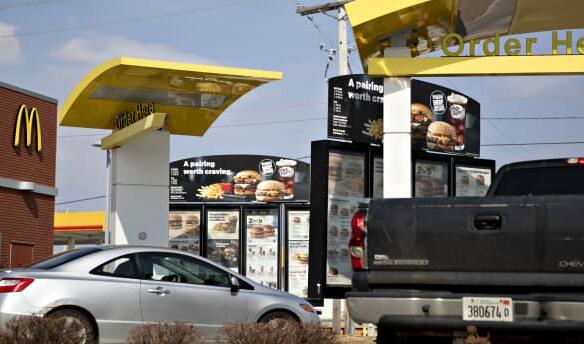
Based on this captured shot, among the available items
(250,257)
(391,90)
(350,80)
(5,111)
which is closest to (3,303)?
(391,90)

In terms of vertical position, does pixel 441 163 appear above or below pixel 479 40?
below

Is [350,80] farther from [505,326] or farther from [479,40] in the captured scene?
[505,326]

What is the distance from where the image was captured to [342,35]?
31.6m

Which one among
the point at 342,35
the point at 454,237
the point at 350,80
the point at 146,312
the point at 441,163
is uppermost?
the point at 342,35

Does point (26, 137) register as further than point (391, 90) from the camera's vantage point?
Yes

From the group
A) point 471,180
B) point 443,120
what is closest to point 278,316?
point 443,120

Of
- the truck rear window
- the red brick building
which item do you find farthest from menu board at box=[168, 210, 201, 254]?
the truck rear window

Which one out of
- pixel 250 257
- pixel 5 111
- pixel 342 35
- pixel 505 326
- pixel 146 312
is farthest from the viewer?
pixel 342 35

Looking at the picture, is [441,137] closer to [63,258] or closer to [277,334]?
[63,258]

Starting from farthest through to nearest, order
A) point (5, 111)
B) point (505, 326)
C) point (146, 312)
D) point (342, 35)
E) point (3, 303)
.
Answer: point (342, 35) → point (5, 111) → point (146, 312) → point (3, 303) → point (505, 326)

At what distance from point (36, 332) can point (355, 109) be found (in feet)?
36.3

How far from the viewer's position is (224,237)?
28141mm

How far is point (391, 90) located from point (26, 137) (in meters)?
12.5

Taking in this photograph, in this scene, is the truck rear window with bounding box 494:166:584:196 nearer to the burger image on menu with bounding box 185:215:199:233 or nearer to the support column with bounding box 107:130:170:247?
the support column with bounding box 107:130:170:247
